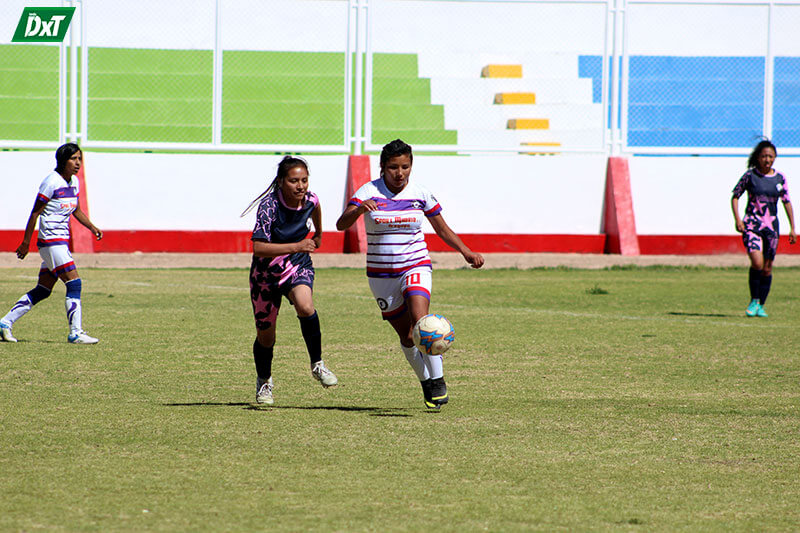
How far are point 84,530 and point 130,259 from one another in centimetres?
1788

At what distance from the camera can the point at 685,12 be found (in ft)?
90.4

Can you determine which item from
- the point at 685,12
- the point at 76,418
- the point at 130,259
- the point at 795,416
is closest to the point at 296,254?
the point at 76,418

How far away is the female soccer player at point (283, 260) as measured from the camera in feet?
25.2

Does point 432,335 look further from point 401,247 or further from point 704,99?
point 704,99

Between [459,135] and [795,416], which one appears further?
[459,135]

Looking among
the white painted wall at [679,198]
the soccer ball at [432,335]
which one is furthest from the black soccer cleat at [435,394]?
the white painted wall at [679,198]

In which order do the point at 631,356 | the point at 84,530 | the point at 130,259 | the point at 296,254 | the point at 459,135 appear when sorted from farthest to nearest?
the point at 459,135
the point at 130,259
the point at 631,356
the point at 296,254
the point at 84,530

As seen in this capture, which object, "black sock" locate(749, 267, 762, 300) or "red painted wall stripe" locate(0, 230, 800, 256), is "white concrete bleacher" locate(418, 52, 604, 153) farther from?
"black sock" locate(749, 267, 762, 300)

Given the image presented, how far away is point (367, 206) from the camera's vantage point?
757 cm

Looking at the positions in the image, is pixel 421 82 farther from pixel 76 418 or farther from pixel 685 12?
pixel 76 418

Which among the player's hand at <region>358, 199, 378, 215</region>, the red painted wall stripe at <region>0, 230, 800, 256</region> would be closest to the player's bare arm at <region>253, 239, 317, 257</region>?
the player's hand at <region>358, 199, 378, 215</region>

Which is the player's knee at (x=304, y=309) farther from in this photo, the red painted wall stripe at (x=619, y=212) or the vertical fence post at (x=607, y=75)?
the vertical fence post at (x=607, y=75)

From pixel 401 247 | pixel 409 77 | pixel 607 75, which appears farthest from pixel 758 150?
pixel 409 77

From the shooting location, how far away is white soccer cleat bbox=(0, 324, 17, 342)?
10977mm
